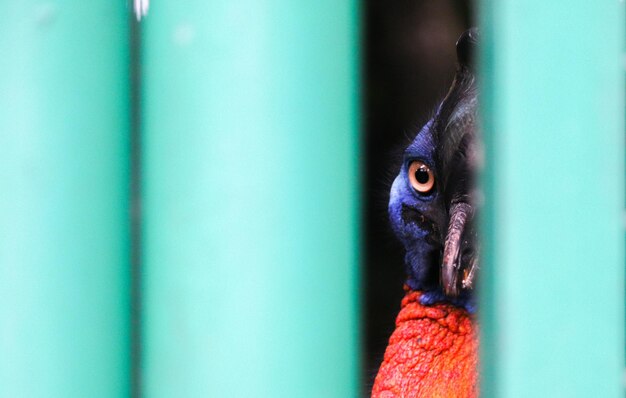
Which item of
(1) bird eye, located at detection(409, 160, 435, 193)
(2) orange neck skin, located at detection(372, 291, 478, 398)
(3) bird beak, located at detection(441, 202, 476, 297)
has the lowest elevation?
(2) orange neck skin, located at detection(372, 291, 478, 398)

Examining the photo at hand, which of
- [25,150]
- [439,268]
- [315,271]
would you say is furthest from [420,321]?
[25,150]

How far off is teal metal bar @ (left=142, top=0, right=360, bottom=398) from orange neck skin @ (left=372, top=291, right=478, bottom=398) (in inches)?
6.3

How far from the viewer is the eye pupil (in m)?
0.61

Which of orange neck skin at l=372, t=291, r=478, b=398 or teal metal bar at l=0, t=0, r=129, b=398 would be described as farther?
orange neck skin at l=372, t=291, r=478, b=398

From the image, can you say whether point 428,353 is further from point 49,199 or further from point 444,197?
point 49,199

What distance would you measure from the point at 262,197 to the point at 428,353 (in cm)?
25

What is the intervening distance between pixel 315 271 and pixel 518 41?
0.17 metres

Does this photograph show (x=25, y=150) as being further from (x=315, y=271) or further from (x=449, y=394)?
(x=449, y=394)

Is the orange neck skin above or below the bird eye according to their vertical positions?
below

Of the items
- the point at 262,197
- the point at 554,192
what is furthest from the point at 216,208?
the point at 554,192

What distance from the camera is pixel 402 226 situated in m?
0.61

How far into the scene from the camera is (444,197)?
57 centimetres

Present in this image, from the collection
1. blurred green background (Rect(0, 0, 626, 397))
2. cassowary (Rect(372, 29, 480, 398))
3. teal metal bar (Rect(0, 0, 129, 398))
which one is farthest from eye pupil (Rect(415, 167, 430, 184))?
teal metal bar (Rect(0, 0, 129, 398))

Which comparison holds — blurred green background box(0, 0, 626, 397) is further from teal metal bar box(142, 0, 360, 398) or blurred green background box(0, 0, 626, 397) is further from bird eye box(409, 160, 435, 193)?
bird eye box(409, 160, 435, 193)
